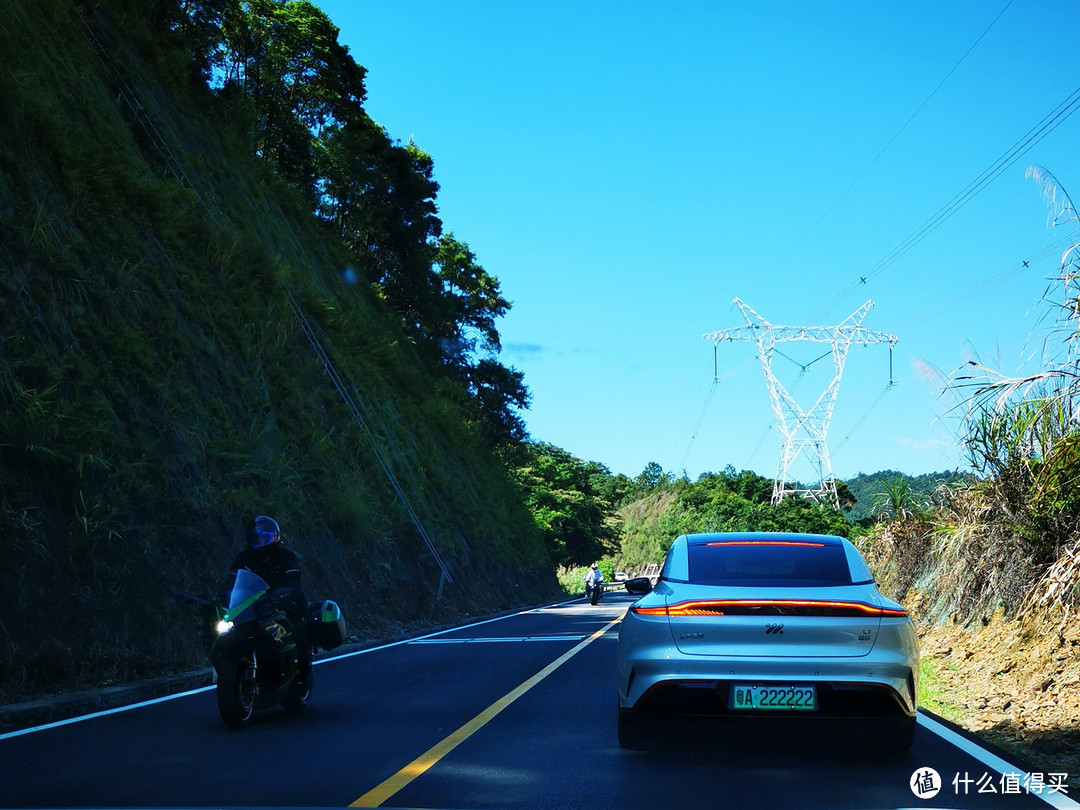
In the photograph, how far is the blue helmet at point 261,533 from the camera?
29.7ft

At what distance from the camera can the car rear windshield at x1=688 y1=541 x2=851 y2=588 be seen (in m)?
7.32

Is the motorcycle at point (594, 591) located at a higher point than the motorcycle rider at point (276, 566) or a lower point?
lower

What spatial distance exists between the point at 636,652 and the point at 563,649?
9370mm

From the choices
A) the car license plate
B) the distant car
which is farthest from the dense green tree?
the car license plate

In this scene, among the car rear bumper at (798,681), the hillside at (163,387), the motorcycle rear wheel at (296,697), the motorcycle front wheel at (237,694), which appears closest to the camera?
the car rear bumper at (798,681)

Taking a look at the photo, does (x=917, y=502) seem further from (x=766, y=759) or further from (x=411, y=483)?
(x=411, y=483)

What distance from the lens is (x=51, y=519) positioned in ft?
38.4

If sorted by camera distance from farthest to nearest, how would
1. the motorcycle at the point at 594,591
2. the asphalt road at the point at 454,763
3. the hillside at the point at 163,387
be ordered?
1. the motorcycle at the point at 594,591
2. the hillside at the point at 163,387
3. the asphalt road at the point at 454,763

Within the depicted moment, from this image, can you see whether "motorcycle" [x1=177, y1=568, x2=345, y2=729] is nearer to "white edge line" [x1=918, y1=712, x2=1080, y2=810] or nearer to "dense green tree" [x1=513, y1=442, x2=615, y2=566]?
"white edge line" [x1=918, y1=712, x2=1080, y2=810]

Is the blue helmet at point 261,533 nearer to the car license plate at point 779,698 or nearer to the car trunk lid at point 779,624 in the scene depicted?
the car trunk lid at point 779,624

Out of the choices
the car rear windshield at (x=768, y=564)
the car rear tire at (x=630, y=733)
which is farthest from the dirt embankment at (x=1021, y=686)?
the car rear tire at (x=630, y=733)

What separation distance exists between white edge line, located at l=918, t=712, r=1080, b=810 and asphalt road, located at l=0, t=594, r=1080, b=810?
0.03 meters

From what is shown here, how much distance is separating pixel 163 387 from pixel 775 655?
12.9 meters

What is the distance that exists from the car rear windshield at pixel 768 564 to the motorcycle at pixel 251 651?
356 centimetres
